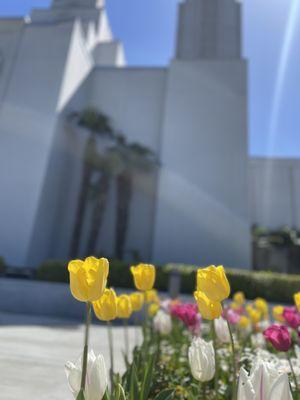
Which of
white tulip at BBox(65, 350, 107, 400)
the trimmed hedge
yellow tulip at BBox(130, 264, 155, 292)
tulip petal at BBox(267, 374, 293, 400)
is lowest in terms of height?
white tulip at BBox(65, 350, 107, 400)

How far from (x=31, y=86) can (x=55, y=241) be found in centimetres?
621

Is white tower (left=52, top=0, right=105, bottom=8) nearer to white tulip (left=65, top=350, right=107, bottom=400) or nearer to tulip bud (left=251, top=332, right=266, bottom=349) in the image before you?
tulip bud (left=251, top=332, right=266, bottom=349)

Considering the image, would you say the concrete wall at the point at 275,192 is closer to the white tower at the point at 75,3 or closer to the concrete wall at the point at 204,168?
the concrete wall at the point at 204,168

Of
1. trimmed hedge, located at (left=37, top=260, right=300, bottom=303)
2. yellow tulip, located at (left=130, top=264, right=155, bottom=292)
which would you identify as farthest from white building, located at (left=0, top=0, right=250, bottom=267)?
yellow tulip, located at (left=130, top=264, right=155, bottom=292)

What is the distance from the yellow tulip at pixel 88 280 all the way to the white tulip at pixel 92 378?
0.74 ft

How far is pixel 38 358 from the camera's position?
11.6 ft

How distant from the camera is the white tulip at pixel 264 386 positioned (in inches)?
39.1

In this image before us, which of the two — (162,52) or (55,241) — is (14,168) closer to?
(55,241)

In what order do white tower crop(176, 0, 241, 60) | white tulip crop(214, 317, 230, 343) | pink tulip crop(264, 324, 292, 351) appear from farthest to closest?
white tower crop(176, 0, 241, 60)
white tulip crop(214, 317, 230, 343)
pink tulip crop(264, 324, 292, 351)

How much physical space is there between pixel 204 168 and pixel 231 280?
538 centimetres

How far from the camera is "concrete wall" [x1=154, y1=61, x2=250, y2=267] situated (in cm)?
1249

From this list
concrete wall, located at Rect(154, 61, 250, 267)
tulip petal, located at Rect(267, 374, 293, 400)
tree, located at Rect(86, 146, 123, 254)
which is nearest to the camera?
tulip petal, located at Rect(267, 374, 293, 400)

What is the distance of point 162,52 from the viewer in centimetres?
1641

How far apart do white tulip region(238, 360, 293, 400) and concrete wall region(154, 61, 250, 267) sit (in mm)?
11444
